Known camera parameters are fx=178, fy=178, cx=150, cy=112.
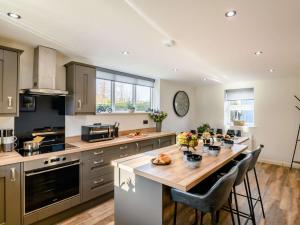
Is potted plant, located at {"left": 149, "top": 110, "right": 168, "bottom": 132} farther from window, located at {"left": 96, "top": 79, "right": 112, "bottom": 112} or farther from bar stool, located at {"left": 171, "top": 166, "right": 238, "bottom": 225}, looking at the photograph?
bar stool, located at {"left": 171, "top": 166, "right": 238, "bottom": 225}

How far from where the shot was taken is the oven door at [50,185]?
209 centimetres

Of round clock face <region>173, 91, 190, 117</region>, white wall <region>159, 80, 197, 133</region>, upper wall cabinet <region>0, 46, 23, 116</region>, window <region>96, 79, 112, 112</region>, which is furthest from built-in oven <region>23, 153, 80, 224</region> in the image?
round clock face <region>173, 91, 190, 117</region>

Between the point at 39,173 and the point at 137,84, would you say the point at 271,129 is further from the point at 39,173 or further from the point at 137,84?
the point at 39,173

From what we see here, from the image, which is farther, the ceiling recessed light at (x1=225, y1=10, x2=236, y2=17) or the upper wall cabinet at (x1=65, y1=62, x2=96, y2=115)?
the upper wall cabinet at (x1=65, y1=62, x2=96, y2=115)

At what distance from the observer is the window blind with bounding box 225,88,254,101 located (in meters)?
5.15

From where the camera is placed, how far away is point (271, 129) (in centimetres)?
482

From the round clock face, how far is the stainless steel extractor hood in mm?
3433

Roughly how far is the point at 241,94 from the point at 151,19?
4.50 m

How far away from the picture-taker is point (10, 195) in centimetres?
194

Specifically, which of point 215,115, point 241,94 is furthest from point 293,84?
point 215,115

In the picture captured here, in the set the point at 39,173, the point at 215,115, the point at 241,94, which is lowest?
the point at 39,173

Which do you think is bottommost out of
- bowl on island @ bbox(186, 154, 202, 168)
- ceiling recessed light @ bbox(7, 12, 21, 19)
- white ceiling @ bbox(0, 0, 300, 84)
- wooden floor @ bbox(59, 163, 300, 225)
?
wooden floor @ bbox(59, 163, 300, 225)

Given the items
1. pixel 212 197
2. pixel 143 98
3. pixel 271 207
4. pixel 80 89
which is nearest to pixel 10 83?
pixel 80 89

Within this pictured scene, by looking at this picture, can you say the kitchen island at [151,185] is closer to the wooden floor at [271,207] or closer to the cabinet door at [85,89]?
the wooden floor at [271,207]
